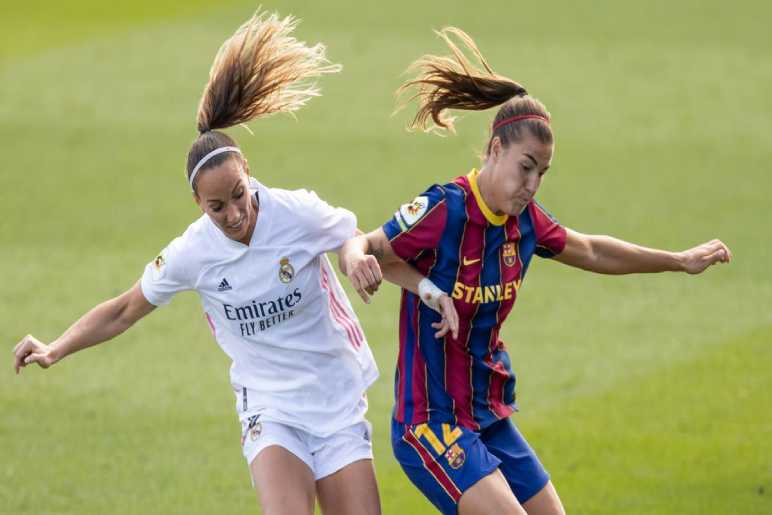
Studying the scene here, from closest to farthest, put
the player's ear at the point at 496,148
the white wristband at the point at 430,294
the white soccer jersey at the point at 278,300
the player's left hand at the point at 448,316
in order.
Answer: the player's left hand at the point at 448,316, the white wristband at the point at 430,294, the player's ear at the point at 496,148, the white soccer jersey at the point at 278,300

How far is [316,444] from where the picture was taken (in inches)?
243

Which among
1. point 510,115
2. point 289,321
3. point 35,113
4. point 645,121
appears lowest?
point 289,321

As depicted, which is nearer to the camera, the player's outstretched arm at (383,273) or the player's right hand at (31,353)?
the player's outstretched arm at (383,273)

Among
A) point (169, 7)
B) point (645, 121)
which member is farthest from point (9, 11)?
point (645, 121)

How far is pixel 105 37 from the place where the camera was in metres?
20.8

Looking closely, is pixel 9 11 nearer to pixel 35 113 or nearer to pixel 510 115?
pixel 35 113

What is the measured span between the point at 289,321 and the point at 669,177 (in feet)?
31.5

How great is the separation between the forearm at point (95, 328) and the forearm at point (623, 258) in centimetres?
208

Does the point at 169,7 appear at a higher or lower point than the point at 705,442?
higher

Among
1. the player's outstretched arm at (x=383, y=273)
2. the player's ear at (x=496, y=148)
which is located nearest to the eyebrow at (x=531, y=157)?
the player's ear at (x=496, y=148)

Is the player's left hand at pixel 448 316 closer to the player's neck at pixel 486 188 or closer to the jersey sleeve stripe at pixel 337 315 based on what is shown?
the player's neck at pixel 486 188

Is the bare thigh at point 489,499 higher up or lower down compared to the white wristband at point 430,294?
lower down

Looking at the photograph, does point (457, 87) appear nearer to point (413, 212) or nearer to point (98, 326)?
point (413, 212)

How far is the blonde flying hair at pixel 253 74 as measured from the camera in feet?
20.9
